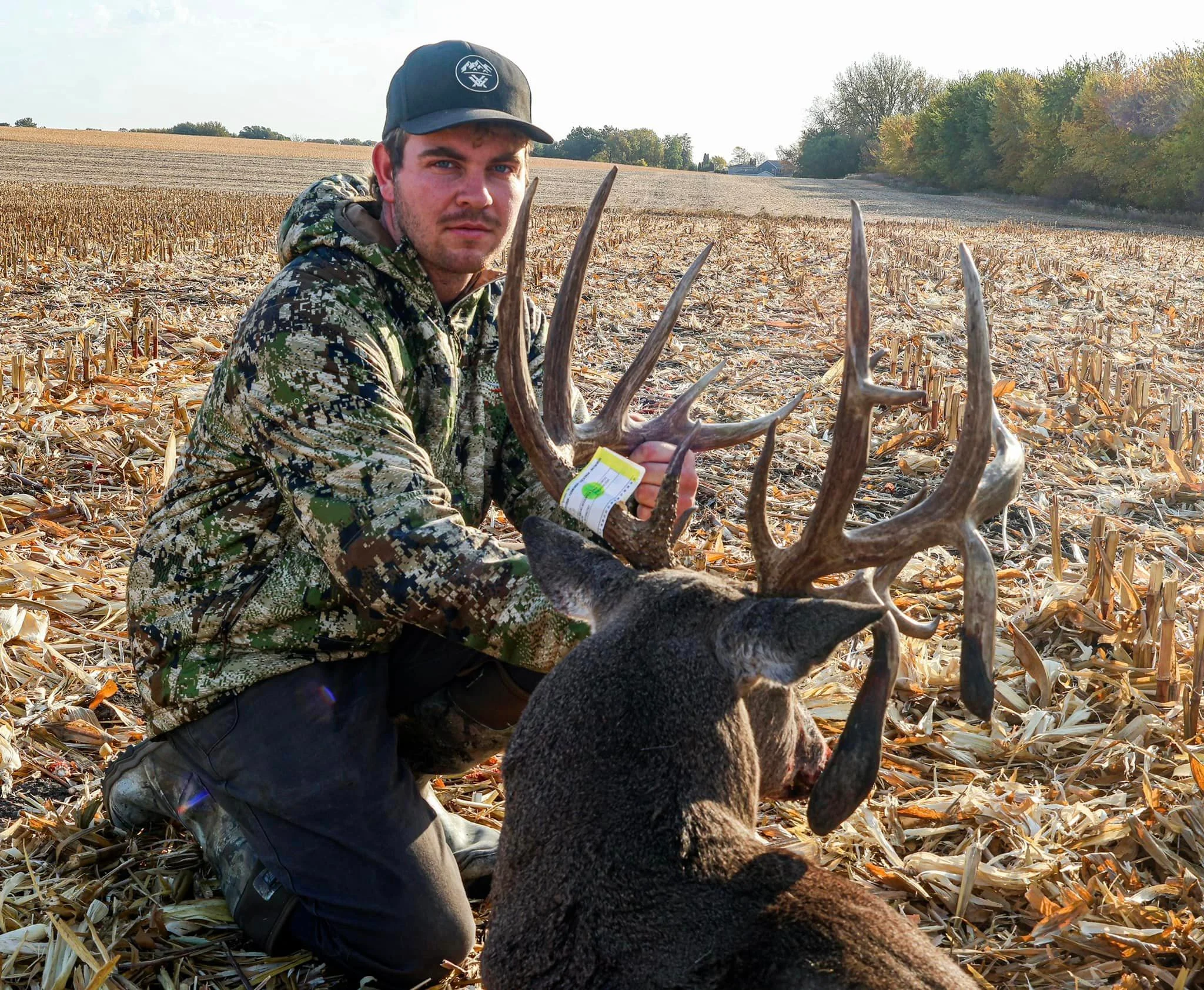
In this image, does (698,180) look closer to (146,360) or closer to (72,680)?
(146,360)

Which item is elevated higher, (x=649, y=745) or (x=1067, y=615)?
(x=649, y=745)

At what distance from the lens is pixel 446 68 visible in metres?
3.79

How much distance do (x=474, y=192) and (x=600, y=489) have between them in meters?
1.40

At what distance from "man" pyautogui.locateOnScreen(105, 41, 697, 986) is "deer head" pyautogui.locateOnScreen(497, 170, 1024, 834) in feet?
1.26

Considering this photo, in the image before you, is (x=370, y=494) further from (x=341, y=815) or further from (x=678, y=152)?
(x=678, y=152)

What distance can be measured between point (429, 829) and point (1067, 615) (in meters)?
2.96

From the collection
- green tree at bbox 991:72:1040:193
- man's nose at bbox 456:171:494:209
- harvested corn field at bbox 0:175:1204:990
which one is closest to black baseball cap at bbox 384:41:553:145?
man's nose at bbox 456:171:494:209

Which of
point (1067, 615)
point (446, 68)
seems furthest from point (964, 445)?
point (1067, 615)

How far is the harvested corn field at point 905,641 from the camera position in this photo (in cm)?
321

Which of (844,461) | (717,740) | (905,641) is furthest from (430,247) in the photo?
(905,641)

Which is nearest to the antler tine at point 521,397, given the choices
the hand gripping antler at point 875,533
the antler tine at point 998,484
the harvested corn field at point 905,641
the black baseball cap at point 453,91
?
the black baseball cap at point 453,91

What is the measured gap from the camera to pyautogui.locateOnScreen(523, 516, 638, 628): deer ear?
8.74 ft

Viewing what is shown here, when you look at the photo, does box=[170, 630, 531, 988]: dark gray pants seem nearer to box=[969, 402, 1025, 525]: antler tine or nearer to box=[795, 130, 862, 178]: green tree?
box=[969, 402, 1025, 525]: antler tine

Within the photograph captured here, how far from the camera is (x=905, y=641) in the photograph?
4617mm
